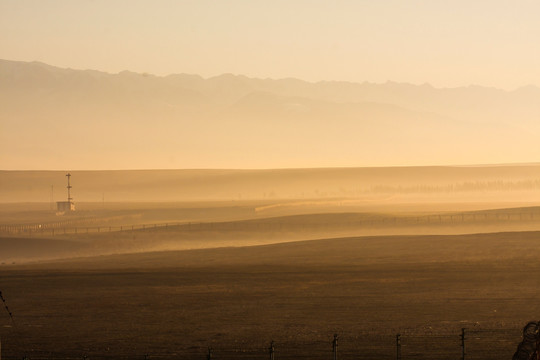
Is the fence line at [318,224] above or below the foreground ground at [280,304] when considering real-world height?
above

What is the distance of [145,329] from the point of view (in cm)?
3491

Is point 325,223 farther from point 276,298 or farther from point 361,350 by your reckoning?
point 361,350

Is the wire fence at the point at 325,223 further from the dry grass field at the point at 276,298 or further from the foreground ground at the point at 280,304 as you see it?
the foreground ground at the point at 280,304

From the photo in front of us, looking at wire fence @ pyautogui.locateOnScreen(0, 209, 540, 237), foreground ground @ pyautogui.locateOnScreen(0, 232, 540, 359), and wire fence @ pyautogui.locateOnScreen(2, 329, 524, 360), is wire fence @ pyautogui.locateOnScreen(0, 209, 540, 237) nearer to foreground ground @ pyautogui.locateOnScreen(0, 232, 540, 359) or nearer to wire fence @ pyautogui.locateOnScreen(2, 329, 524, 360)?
foreground ground @ pyautogui.locateOnScreen(0, 232, 540, 359)

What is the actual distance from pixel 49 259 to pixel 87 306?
3113 cm

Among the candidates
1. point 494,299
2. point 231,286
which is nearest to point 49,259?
point 231,286

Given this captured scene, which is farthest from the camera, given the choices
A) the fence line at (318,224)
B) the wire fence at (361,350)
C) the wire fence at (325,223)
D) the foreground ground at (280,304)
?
the fence line at (318,224)

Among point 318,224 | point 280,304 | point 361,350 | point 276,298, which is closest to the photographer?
point 361,350

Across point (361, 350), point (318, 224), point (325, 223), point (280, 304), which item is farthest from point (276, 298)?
point (325, 223)

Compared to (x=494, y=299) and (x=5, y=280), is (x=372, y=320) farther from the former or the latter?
(x=5, y=280)

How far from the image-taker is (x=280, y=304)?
39.9 metres

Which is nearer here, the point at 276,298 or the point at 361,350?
the point at 361,350

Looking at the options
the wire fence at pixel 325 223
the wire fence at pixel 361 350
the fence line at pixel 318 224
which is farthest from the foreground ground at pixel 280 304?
the fence line at pixel 318 224

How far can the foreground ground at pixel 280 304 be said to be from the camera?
31.5 meters
